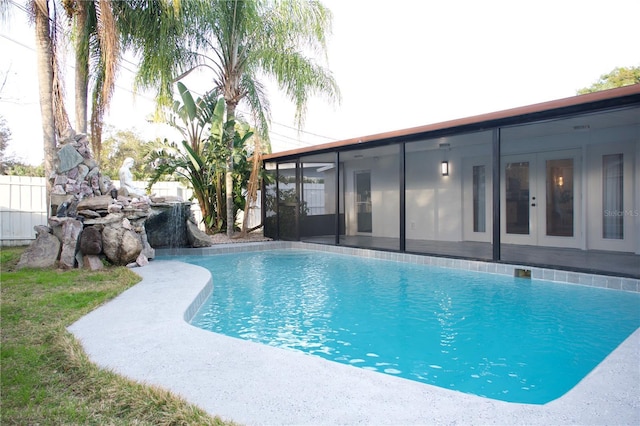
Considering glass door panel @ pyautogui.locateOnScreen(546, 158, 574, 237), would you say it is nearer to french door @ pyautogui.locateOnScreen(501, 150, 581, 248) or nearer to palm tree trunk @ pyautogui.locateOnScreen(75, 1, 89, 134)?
french door @ pyautogui.locateOnScreen(501, 150, 581, 248)

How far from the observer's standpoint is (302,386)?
278cm

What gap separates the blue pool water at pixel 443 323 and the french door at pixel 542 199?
3232mm

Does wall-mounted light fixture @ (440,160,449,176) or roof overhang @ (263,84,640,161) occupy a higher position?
roof overhang @ (263,84,640,161)

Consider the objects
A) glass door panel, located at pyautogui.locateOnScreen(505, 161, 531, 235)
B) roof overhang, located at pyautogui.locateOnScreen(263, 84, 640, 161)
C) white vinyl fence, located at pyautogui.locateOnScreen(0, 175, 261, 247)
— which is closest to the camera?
roof overhang, located at pyautogui.locateOnScreen(263, 84, 640, 161)

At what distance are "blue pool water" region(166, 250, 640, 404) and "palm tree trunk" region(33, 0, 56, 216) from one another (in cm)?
521

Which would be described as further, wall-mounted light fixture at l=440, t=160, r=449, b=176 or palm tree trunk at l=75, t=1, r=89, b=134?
wall-mounted light fixture at l=440, t=160, r=449, b=176

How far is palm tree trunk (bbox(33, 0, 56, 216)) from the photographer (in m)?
9.05

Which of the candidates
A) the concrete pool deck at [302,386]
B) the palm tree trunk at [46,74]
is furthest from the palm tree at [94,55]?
the concrete pool deck at [302,386]

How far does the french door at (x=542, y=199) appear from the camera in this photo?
9.51 metres

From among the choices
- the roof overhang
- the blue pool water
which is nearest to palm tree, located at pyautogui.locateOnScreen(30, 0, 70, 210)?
the blue pool water

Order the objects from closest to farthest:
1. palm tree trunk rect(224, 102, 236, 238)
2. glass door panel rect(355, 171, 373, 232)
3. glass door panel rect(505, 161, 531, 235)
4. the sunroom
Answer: the sunroom, glass door panel rect(505, 161, 531, 235), palm tree trunk rect(224, 102, 236, 238), glass door panel rect(355, 171, 373, 232)

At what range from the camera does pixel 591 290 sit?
634cm

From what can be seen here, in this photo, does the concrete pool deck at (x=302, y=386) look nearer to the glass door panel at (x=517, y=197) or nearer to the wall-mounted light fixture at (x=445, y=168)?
the glass door panel at (x=517, y=197)

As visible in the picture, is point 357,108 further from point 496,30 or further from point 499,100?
point 496,30
